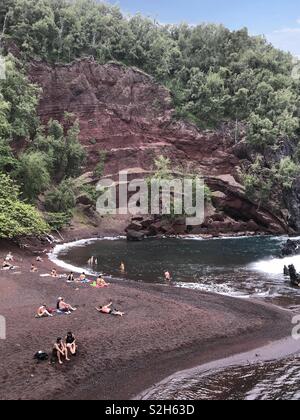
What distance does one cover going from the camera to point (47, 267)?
45.8 meters

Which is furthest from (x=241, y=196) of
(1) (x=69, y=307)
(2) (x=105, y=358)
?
(2) (x=105, y=358)

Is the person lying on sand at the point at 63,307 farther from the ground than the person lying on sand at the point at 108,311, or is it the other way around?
the person lying on sand at the point at 63,307

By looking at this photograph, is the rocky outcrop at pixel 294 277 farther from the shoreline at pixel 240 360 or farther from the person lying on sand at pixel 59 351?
the person lying on sand at pixel 59 351

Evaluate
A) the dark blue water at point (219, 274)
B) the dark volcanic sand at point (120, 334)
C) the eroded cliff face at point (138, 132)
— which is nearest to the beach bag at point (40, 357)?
the dark volcanic sand at point (120, 334)

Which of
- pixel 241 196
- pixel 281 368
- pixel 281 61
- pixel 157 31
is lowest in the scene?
pixel 281 368

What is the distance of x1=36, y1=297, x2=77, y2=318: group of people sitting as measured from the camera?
2745 centimetres

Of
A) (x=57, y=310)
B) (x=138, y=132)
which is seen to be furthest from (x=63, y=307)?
(x=138, y=132)

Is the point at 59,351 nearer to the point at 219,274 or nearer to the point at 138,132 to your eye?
the point at 219,274

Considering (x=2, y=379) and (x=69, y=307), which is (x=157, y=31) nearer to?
(x=69, y=307)

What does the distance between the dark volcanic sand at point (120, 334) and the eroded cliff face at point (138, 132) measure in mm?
47691

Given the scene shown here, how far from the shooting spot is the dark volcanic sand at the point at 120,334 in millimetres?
19938

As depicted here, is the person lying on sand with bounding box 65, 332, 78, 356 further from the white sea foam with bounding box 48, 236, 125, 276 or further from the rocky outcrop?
the rocky outcrop

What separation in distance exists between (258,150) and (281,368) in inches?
2917

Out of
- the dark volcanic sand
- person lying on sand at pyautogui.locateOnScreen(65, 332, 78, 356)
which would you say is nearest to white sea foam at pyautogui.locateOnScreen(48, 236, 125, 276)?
the dark volcanic sand
